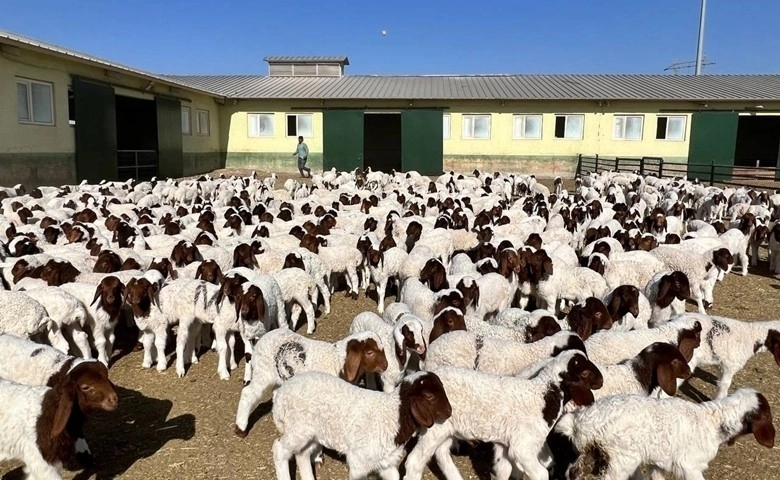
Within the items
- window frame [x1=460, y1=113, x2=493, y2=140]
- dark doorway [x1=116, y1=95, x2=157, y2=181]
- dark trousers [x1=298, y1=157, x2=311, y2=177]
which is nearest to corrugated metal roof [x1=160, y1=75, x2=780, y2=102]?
window frame [x1=460, y1=113, x2=493, y2=140]

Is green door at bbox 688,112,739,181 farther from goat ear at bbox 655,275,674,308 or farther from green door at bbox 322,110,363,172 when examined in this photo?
goat ear at bbox 655,275,674,308

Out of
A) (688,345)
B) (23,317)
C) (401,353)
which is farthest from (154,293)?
(688,345)

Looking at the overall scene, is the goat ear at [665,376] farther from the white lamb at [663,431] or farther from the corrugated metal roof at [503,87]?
the corrugated metal roof at [503,87]

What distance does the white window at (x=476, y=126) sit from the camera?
35188mm

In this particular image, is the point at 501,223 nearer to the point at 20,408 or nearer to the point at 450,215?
the point at 450,215

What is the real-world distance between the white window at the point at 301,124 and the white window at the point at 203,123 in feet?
15.2

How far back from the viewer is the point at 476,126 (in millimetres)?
35344

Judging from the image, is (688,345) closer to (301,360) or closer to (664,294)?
(664,294)

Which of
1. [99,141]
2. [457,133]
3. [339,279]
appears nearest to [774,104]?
[457,133]

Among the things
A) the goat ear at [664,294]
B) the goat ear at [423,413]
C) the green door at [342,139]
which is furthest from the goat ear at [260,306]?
the green door at [342,139]

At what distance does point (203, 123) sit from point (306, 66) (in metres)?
13.7

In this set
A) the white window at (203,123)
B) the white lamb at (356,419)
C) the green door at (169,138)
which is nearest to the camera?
the white lamb at (356,419)

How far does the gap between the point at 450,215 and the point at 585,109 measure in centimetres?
2384

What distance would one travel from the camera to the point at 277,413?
4.91 metres
